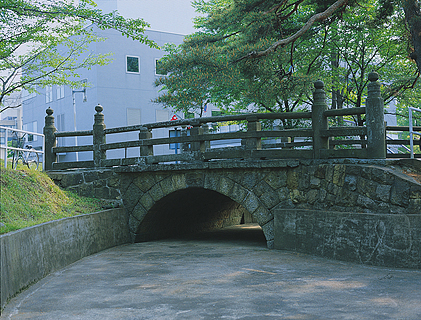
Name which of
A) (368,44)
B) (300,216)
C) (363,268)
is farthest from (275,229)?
(368,44)

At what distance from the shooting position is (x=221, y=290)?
576cm

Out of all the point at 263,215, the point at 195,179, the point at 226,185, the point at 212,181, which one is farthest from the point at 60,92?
the point at 263,215

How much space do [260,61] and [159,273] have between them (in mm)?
6666

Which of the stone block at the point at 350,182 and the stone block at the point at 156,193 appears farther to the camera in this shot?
the stone block at the point at 156,193

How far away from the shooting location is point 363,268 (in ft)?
22.8

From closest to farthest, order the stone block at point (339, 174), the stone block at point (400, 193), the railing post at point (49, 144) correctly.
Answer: the stone block at point (400, 193), the stone block at point (339, 174), the railing post at point (49, 144)

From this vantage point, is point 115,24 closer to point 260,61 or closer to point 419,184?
point 260,61

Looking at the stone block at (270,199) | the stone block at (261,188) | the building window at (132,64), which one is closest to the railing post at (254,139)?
the stone block at (261,188)

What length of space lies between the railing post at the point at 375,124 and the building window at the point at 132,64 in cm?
2220

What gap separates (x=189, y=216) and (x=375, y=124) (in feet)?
22.9

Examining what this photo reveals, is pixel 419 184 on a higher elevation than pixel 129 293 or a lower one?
higher

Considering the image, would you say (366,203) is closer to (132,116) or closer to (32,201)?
(32,201)

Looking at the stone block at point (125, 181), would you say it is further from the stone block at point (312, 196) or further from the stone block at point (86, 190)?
the stone block at point (312, 196)

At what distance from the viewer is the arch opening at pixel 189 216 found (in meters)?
11.1
